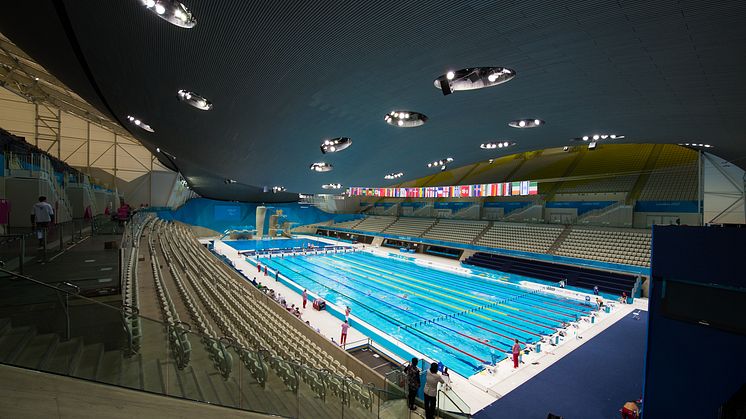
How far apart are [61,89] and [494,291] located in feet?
107

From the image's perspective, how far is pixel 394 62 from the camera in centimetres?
628

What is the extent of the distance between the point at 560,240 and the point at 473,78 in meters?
20.7

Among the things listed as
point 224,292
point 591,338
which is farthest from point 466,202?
point 224,292

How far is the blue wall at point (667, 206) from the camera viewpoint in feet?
64.3

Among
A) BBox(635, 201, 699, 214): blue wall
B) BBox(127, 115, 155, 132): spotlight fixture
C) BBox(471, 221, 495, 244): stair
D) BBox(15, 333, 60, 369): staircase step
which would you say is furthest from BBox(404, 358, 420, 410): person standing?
BBox(471, 221, 495, 244): stair

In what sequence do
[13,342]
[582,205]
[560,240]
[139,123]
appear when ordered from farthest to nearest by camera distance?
[582,205]
[560,240]
[139,123]
[13,342]

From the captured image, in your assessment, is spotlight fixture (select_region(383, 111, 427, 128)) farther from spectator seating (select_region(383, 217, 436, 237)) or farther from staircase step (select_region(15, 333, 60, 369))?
spectator seating (select_region(383, 217, 436, 237))

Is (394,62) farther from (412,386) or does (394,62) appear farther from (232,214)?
(232,214)

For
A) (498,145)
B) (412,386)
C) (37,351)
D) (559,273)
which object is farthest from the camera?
(559,273)

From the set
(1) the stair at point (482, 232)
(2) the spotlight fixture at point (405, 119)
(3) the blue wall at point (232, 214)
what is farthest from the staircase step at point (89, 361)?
(3) the blue wall at point (232, 214)

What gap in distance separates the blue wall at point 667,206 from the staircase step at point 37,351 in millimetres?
28050

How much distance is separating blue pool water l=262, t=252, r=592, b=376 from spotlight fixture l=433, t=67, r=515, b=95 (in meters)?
8.58

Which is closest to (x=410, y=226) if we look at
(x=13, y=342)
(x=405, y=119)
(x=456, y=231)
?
(x=456, y=231)

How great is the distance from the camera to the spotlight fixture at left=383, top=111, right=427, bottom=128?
33.7 ft
